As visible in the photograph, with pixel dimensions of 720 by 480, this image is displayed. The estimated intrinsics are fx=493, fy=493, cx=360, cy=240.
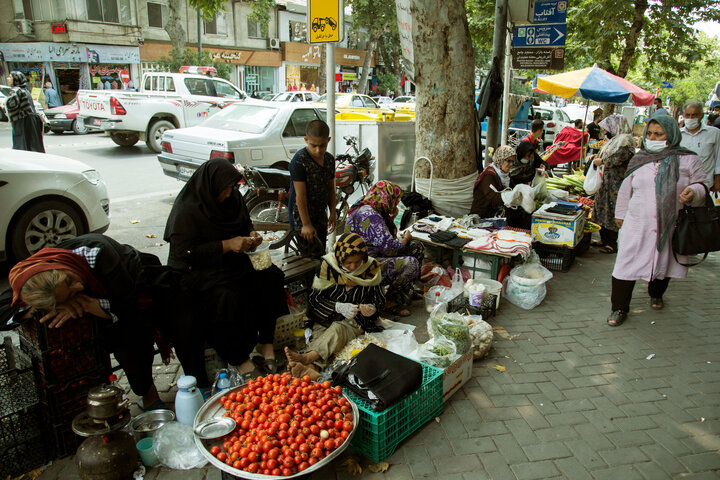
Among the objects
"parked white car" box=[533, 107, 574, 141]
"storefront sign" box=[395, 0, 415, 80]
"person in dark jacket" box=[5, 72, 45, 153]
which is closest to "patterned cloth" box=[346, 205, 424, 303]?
"storefront sign" box=[395, 0, 415, 80]

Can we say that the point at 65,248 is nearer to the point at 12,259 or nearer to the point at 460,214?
the point at 12,259

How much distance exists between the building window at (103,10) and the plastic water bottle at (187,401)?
26.5 m

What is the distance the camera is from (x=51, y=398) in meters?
2.69

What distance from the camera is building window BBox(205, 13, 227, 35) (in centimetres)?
2920

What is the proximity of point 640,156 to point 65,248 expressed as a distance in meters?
4.64

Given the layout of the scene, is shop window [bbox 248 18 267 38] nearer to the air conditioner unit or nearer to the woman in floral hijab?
the air conditioner unit

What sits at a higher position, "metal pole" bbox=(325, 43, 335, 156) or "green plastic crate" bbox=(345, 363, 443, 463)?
"metal pole" bbox=(325, 43, 335, 156)

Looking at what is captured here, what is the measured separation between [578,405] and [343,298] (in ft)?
6.21

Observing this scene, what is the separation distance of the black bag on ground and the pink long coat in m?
2.66

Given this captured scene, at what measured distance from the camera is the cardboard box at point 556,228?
5.79 m

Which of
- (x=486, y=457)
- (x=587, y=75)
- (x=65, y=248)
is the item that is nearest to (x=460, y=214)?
(x=486, y=457)

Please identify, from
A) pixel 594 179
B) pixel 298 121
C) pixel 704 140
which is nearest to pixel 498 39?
pixel 594 179

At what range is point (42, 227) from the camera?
5676 mm

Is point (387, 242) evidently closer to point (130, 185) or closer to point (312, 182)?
point (312, 182)
